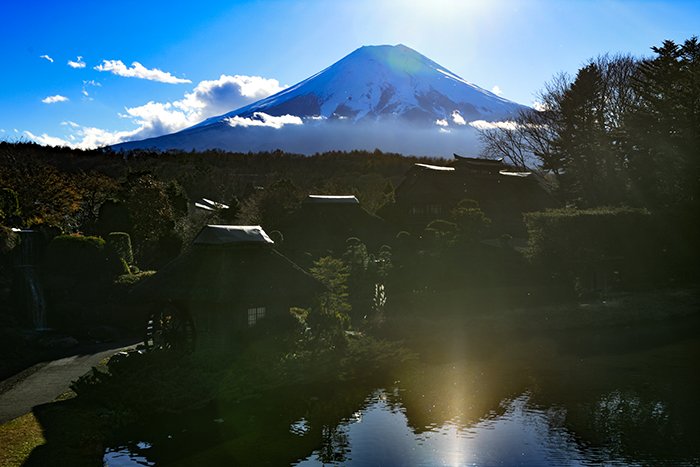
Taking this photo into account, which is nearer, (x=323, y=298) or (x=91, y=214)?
(x=323, y=298)

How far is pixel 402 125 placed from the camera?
180 m

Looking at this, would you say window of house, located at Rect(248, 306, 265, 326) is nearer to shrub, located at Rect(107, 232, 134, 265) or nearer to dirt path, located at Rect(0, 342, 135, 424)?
dirt path, located at Rect(0, 342, 135, 424)

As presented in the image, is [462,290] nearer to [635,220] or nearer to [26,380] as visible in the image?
[635,220]

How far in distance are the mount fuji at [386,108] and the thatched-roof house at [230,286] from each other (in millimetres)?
153796

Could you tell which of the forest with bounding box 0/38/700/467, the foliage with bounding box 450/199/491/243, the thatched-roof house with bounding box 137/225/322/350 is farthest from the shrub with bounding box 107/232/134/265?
the foliage with bounding box 450/199/491/243

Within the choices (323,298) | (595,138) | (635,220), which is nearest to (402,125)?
(595,138)

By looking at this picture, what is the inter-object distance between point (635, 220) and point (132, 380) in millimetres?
33609

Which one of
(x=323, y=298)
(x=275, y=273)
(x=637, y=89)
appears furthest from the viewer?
(x=637, y=89)

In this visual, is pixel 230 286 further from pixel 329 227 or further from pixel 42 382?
pixel 329 227

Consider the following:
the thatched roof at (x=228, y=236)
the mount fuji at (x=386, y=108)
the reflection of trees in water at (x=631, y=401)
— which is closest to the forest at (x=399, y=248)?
the thatched roof at (x=228, y=236)

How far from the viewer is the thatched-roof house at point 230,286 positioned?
21.7m

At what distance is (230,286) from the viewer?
2158 centimetres

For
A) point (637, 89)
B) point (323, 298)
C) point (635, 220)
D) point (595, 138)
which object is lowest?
point (323, 298)

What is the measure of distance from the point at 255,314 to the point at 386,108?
169m
